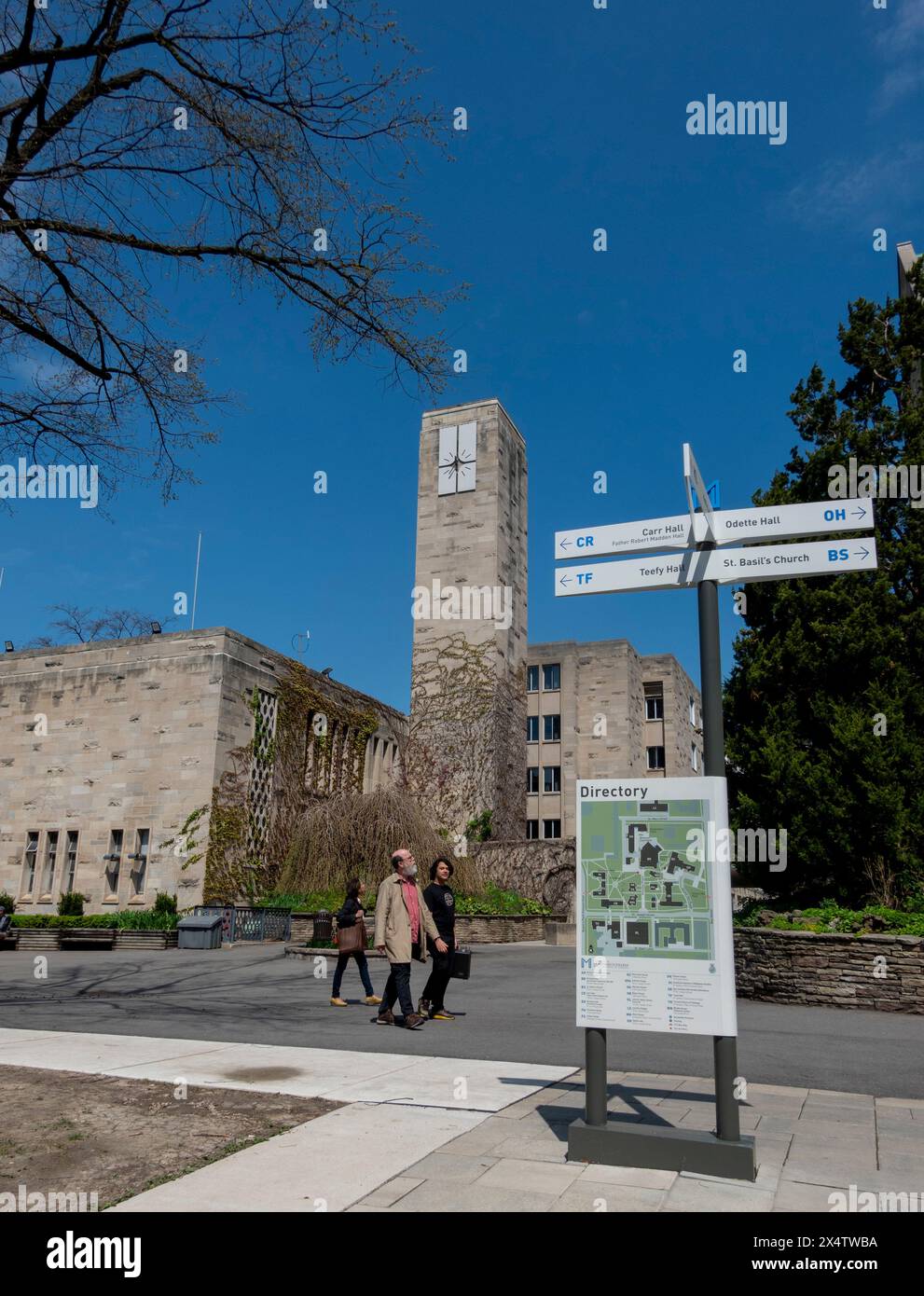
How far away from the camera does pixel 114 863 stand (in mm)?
28188

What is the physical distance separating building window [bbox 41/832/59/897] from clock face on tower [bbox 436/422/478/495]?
704 inches

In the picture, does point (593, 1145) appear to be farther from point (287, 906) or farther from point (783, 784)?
point (287, 906)

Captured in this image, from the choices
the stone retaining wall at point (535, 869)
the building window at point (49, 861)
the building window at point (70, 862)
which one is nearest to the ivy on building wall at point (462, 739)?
the stone retaining wall at point (535, 869)

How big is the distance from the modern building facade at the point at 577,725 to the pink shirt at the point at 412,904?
37770 mm

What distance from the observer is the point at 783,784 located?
1559 centimetres

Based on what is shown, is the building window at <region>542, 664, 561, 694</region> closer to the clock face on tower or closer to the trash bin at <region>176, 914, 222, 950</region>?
the clock face on tower

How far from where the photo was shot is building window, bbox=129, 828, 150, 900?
89.7ft

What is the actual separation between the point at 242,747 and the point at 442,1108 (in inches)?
910

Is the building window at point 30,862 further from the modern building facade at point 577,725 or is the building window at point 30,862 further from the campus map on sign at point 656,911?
the campus map on sign at point 656,911

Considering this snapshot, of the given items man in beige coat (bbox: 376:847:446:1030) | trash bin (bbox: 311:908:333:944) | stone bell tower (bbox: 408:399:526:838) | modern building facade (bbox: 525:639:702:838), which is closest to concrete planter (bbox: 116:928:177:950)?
trash bin (bbox: 311:908:333:944)

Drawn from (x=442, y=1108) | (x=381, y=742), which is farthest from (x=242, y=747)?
(x=442, y=1108)

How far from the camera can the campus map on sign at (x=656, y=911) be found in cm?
533

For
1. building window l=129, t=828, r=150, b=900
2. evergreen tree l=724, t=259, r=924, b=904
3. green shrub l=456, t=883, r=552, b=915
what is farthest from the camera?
building window l=129, t=828, r=150, b=900
